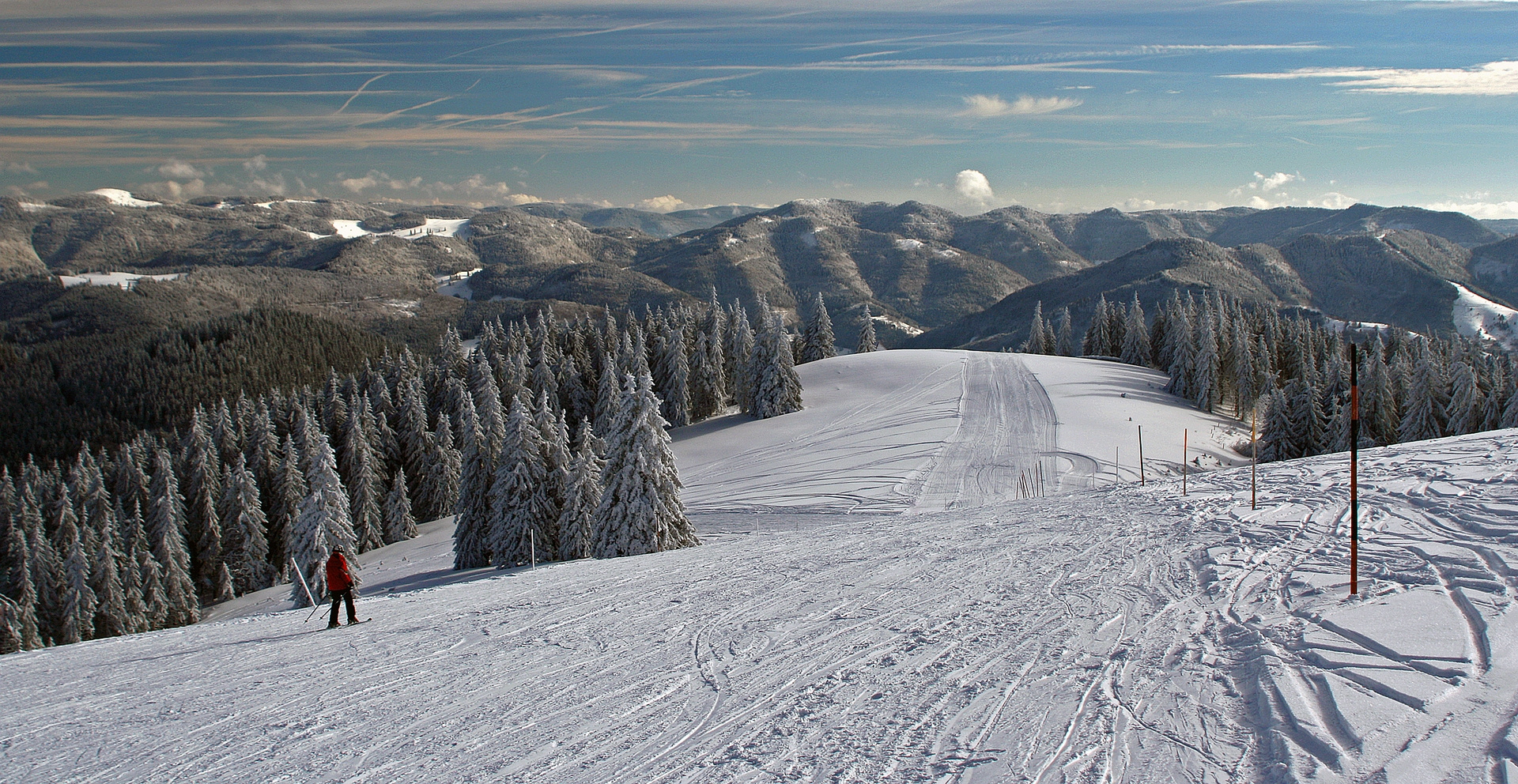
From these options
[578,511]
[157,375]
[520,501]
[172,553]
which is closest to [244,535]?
[172,553]

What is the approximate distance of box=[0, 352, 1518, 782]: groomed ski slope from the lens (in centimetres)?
583

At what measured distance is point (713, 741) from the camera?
6.38 m

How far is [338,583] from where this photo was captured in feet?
39.4

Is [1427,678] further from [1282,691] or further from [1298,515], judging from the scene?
[1298,515]

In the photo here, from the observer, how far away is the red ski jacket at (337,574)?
1173 cm

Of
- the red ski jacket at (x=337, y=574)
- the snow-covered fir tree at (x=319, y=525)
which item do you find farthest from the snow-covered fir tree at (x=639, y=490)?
the red ski jacket at (x=337, y=574)

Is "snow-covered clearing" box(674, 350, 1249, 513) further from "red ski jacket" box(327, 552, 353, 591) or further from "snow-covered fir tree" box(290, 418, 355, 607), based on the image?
"red ski jacket" box(327, 552, 353, 591)

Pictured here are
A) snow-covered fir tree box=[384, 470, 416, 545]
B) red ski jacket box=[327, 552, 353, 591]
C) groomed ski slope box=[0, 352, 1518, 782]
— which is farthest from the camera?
snow-covered fir tree box=[384, 470, 416, 545]

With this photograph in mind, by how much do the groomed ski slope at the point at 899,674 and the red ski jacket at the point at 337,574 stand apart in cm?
90

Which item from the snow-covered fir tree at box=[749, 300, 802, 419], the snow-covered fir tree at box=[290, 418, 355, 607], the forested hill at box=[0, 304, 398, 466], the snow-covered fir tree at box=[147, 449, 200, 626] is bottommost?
the snow-covered fir tree at box=[147, 449, 200, 626]

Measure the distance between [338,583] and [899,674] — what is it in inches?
365

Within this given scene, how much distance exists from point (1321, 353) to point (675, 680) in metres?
81.9

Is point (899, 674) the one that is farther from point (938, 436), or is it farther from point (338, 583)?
point (938, 436)

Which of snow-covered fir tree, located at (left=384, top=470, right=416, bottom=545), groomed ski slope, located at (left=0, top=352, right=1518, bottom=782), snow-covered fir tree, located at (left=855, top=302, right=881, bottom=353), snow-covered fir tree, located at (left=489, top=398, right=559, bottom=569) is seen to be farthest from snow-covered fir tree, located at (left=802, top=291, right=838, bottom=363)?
groomed ski slope, located at (left=0, top=352, right=1518, bottom=782)
